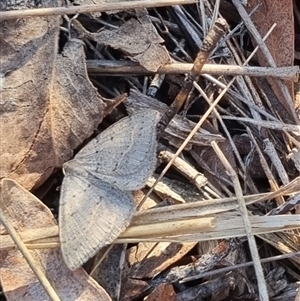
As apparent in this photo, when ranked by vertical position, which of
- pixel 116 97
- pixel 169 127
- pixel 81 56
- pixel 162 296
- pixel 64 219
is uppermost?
pixel 81 56

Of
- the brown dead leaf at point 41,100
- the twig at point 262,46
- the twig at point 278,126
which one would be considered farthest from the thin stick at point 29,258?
the twig at point 262,46

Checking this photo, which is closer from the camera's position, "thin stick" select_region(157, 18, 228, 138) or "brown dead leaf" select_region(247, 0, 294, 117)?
A: "thin stick" select_region(157, 18, 228, 138)

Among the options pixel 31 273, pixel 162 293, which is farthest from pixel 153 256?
pixel 31 273

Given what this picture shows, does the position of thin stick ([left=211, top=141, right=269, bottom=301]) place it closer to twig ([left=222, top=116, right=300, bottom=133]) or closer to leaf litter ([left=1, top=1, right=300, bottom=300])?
leaf litter ([left=1, top=1, right=300, bottom=300])

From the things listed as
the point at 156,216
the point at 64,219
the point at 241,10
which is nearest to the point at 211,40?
the point at 241,10

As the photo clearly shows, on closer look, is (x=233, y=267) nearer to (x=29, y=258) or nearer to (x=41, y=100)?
(x=29, y=258)

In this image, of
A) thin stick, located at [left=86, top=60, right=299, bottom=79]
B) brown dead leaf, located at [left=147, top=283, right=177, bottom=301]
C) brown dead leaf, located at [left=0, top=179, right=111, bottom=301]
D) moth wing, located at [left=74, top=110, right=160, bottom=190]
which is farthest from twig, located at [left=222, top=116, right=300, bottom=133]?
brown dead leaf, located at [left=0, top=179, right=111, bottom=301]

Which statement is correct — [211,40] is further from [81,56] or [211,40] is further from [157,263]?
[157,263]
